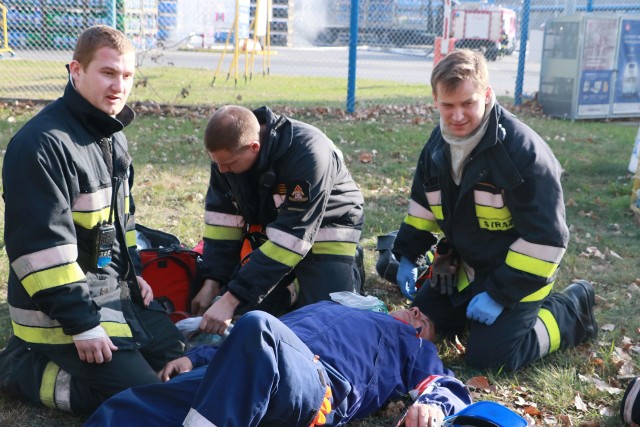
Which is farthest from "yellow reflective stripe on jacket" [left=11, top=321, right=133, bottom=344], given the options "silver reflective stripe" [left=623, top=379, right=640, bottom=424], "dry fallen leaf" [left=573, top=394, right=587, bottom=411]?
"silver reflective stripe" [left=623, top=379, right=640, bottom=424]

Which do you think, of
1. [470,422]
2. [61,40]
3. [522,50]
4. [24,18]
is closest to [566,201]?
[470,422]

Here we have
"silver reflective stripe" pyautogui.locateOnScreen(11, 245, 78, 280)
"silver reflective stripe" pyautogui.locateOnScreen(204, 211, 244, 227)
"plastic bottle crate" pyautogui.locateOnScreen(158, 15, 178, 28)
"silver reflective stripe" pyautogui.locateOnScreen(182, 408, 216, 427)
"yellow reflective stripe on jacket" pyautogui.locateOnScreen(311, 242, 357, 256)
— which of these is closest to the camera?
"silver reflective stripe" pyautogui.locateOnScreen(182, 408, 216, 427)

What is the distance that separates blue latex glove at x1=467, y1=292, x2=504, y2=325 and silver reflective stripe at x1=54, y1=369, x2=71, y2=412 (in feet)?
6.45

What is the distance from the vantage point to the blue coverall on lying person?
259 cm

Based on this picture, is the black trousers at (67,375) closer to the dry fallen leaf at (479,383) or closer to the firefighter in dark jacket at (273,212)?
the firefighter in dark jacket at (273,212)

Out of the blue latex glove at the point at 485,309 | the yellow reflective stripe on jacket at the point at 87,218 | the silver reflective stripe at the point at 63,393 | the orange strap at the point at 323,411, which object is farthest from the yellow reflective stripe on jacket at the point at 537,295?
the silver reflective stripe at the point at 63,393

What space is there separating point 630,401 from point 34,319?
2547mm

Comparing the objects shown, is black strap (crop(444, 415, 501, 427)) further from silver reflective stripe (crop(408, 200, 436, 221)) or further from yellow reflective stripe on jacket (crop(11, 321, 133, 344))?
silver reflective stripe (crop(408, 200, 436, 221))

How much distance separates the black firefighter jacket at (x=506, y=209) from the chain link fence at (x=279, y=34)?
799 cm

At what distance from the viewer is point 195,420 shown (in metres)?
2.53

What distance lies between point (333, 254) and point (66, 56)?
35.2 feet

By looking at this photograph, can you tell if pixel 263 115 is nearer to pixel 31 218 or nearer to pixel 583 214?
pixel 31 218

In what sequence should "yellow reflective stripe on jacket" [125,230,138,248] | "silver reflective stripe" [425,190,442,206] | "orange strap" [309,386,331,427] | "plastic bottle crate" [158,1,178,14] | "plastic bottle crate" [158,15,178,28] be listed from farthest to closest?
"plastic bottle crate" [158,1,178,14] < "plastic bottle crate" [158,15,178,28] < "silver reflective stripe" [425,190,442,206] < "yellow reflective stripe on jacket" [125,230,138,248] < "orange strap" [309,386,331,427]

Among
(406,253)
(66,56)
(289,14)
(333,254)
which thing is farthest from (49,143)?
(289,14)
